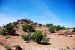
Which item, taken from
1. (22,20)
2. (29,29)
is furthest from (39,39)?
(22,20)

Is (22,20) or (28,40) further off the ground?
(22,20)

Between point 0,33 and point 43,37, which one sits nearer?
point 43,37

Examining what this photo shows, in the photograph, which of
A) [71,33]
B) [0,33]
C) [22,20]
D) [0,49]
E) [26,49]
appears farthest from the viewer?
[22,20]

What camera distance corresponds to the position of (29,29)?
130 ft

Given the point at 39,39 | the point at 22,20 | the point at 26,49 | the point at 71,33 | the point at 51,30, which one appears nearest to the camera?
the point at 26,49

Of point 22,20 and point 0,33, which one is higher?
point 22,20

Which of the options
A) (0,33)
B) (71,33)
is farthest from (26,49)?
(71,33)

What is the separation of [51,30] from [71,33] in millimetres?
5767

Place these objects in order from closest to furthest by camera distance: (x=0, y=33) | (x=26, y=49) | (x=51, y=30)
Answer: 1. (x=26, y=49)
2. (x=0, y=33)
3. (x=51, y=30)

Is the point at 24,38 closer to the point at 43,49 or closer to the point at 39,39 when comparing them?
the point at 39,39

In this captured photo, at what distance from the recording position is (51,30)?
39156mm

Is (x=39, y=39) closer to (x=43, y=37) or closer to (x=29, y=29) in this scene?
(x=43, y=37)

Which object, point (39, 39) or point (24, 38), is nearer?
A: point (39, 39)

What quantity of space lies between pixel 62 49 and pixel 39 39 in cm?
531
